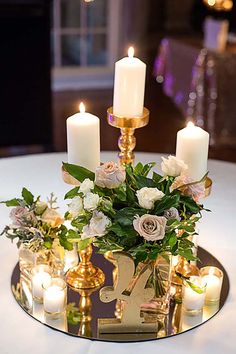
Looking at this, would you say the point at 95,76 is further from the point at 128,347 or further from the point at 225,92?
the point at 128,347

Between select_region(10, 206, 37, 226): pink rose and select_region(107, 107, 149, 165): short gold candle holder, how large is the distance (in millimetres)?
252

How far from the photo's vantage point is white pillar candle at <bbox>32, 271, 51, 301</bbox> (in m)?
1.10

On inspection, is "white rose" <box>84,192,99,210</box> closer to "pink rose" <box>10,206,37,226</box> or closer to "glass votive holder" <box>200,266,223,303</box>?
"pink rose" <box>10,206,37,226</box>

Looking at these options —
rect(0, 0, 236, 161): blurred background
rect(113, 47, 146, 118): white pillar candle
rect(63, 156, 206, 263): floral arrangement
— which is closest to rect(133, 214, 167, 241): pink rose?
rect(63, 156, 206, 263): floral arrangement

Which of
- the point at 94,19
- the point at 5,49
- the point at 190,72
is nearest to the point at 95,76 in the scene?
the point at 94,19

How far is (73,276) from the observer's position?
3.90 feet

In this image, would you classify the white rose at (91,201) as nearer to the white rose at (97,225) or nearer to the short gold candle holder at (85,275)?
the white rose at (97,225)

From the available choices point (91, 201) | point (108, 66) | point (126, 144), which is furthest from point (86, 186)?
point (108, 66)

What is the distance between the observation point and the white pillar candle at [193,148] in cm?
110

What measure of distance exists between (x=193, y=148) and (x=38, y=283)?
1.26ft

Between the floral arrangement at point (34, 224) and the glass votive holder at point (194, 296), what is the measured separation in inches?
9.1

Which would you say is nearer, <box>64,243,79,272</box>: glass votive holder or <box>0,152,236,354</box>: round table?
<box>0,152,236,354</box>: round table

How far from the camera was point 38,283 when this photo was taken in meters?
1.10

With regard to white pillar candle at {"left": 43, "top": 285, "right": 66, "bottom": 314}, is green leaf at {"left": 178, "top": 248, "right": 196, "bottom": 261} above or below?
above
